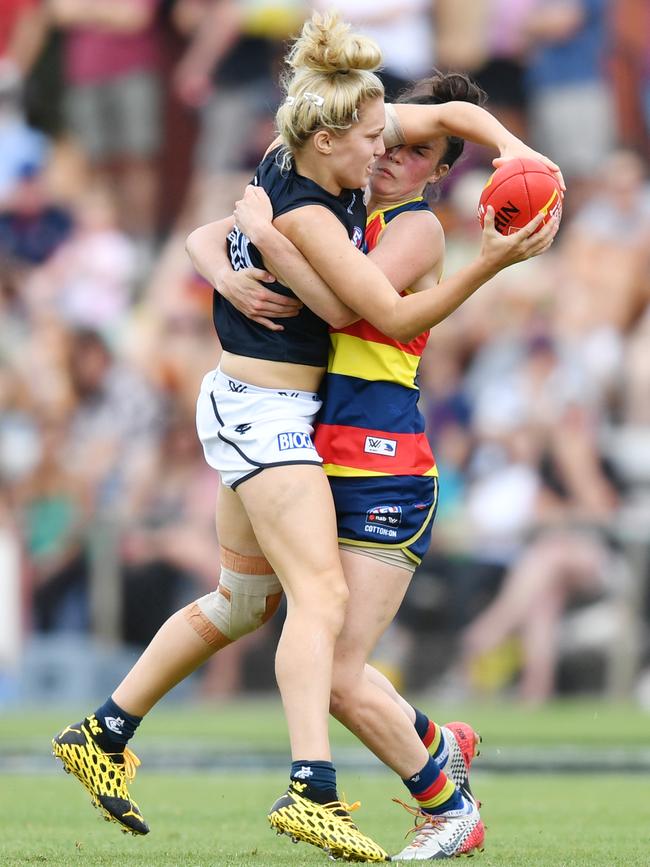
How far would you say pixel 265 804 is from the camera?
6.81 meters

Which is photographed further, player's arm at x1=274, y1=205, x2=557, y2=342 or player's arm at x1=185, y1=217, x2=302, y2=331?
player's arm at x1=185, y1=217, x2=302, y2=331

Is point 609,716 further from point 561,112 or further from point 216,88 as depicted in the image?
point 216,88

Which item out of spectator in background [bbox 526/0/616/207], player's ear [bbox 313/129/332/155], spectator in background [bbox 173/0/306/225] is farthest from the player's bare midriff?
spectator in background [bbox 173/0/306/225]

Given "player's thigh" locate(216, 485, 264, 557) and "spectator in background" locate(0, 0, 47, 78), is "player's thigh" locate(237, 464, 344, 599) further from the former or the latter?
"spectator in background" locate(0, 0, 47, 78)

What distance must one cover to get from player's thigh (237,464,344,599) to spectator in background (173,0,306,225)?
1057cm

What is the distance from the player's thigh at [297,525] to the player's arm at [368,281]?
51 centimetres

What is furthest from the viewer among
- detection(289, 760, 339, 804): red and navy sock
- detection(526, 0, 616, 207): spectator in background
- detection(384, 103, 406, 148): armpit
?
detection(526, 0, 616, 207): spectator in background

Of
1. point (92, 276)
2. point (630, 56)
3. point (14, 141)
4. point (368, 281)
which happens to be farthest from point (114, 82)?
point (368, 281)

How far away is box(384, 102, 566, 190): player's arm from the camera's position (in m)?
5.00

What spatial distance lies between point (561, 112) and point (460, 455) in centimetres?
369

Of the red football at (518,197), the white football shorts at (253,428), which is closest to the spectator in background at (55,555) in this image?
the white football shorts at (253,428)

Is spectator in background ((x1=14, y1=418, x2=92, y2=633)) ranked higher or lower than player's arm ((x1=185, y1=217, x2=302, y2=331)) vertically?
lower

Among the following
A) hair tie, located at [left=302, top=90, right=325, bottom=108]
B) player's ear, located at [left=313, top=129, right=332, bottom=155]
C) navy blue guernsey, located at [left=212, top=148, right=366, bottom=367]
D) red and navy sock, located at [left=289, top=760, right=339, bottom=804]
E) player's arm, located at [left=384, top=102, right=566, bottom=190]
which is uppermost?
hair tie, located at [left=302, top=90, right=325, bottom=108]

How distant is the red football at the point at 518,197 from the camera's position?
183 inches
